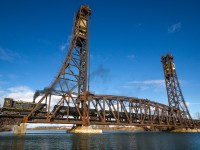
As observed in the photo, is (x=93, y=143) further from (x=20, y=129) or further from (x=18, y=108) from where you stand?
(x=20, y=129)

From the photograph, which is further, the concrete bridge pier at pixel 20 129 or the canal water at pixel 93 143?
the concrete bridge pier at pixel 20 129

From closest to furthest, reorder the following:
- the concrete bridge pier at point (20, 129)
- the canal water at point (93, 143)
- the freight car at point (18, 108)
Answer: the canal water at point (93, 143) < the freight car at point (18, 108) < the concrete bridge pier at point (20, 129)

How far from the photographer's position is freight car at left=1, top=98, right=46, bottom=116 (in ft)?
113

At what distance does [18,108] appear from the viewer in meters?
35.4

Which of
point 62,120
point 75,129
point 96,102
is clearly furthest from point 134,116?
point 62,120

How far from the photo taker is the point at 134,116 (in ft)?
177

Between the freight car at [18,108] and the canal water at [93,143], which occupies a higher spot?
the freight car at [18,108]

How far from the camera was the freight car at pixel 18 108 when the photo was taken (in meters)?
34.4

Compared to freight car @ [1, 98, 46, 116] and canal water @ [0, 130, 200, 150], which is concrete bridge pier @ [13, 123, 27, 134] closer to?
freight car @ [1, 98, 46, 116]

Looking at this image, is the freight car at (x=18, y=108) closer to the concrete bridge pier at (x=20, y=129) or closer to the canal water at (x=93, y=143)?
the concrete bridge pier at (x=20, y=129)

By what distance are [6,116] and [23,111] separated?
119 inches

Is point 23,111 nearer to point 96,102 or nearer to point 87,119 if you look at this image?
point 87,119

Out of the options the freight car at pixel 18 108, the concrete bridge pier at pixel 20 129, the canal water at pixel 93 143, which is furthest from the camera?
the concrete bridge pier at pixel 20 129

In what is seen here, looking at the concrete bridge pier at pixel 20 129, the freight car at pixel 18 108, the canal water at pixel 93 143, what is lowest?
the canal water at pixel 93 143
